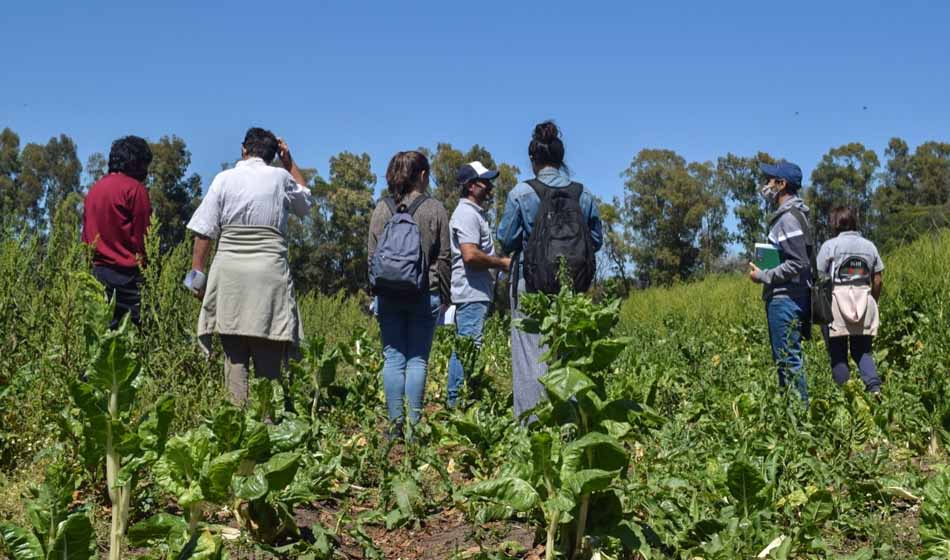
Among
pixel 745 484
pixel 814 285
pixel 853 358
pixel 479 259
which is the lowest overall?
pixel 745 484

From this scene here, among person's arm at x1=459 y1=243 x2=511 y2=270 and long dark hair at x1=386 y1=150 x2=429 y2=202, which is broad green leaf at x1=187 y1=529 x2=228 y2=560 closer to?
long dark hair at x1=386 y1=150 x2=429 y2=202

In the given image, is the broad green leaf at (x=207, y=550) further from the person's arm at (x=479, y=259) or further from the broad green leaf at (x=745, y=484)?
the person's arm at (x=479, y=259)

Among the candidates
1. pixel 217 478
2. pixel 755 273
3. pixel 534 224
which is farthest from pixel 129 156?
pixel 755 273

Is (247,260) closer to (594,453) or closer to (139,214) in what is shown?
(139,214)

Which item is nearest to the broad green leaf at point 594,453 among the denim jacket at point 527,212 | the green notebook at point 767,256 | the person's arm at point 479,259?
the denim jacket at point 527,212

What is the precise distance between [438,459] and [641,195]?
4038 centimetres

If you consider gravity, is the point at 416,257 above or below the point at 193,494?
above

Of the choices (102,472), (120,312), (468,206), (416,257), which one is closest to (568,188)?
(416,257)

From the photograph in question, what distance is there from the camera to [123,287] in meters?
5.88

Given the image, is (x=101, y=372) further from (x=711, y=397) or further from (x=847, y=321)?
(x=847, y=321)

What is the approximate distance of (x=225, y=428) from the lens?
3.26 metres

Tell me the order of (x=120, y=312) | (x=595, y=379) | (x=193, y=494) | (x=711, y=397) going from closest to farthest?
(x=193, y=494) → (x=595, y=379) → (x=711, y=397) → (x=120, y=312)

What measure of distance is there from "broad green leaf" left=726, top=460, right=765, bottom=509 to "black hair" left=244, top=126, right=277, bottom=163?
3.04 meters

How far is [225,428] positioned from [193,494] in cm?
38
